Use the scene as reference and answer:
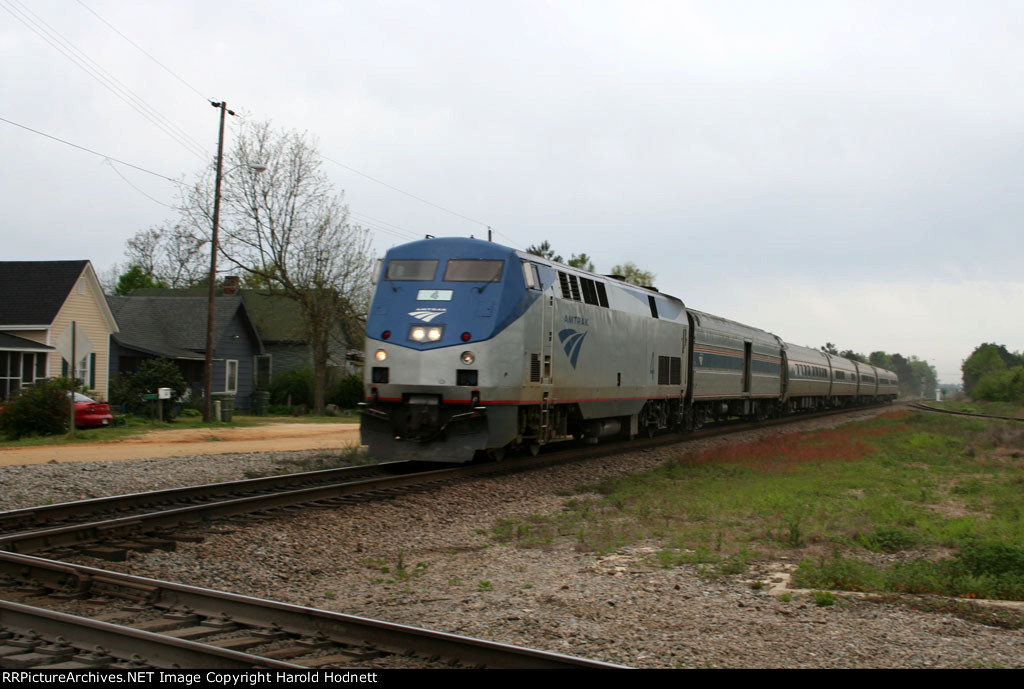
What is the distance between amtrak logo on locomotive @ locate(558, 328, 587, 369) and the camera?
15.7 m

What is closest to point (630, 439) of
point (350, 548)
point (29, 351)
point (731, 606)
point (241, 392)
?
point (350, 548)

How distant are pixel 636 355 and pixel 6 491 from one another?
499 inches

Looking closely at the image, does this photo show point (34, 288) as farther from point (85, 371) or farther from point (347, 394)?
point (347, 394)

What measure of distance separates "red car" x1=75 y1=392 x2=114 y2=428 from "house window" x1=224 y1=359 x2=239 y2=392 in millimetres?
14598

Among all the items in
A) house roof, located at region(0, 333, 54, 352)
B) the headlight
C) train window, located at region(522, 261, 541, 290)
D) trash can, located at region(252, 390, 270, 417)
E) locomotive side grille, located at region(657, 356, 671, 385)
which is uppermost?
train window, located at region(522, 261, 541, 290)

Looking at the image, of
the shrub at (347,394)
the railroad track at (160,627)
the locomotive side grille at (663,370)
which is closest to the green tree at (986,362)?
the shrub at (347,394)

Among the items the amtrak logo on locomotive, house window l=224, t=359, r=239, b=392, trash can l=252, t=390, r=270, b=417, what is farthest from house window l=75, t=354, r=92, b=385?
the amtrak logo on locomotive

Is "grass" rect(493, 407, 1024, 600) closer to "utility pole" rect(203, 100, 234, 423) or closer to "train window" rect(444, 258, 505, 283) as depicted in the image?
"train window" rect(444, 258, 505, 283)

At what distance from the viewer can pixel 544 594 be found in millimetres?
7133

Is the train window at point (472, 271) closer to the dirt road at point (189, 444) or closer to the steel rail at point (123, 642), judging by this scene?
the dirt road at point (189, 444)

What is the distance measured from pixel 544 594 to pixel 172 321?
117 feet

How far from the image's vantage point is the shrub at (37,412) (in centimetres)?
2066

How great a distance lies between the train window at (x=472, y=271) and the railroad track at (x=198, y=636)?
A: 821cm

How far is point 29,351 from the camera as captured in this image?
26.6m
